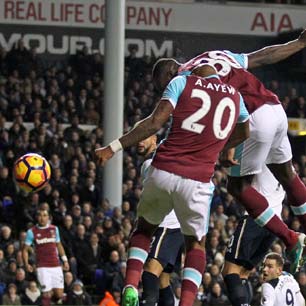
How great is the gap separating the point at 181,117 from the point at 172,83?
0.91ft

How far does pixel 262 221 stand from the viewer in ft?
33.6

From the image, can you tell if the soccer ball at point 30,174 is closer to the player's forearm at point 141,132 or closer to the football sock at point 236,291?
the football sock at point 236,291

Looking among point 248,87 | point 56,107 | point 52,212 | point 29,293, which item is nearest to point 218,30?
point 56,107

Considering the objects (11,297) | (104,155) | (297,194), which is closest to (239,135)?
(297,194)

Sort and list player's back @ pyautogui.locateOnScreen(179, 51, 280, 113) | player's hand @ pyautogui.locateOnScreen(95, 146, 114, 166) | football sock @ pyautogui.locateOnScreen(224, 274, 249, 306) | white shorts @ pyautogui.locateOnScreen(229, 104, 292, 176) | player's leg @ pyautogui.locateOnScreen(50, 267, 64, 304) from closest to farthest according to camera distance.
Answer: player's hand @ pyautogui.locateOnScreen(95, 146, 114, 166) → player's back @ pyautogui.locateOnScreen(179, 51, 280, 113) → white shorts @ pyautogui.locateOnScreen(229, 104, 292, 176) → football sock @ pyautogui.locateOnScreen(224, 274, 249, 306) → player's leg @ pyautogui.locateOnScreen(50, 267, 64, 304)

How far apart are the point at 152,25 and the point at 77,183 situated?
9.96 metres

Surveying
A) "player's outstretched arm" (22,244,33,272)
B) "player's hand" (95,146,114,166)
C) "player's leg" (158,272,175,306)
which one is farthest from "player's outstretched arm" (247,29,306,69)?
"player's outstretched arm" (22,244,33,272)

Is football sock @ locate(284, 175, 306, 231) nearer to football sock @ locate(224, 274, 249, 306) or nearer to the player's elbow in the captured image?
football sock @ locate(224, 274, 249, 306)

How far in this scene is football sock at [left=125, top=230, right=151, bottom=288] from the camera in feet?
30.8

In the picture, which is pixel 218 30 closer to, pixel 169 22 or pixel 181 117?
pixel 169 22

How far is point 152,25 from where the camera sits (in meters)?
31.6

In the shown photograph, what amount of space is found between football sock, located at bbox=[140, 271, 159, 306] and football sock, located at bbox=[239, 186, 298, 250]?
112 centimetres

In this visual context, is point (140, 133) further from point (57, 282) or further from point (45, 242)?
point (57, 282)

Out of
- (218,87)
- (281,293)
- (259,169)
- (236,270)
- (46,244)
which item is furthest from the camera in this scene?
(46,244)
